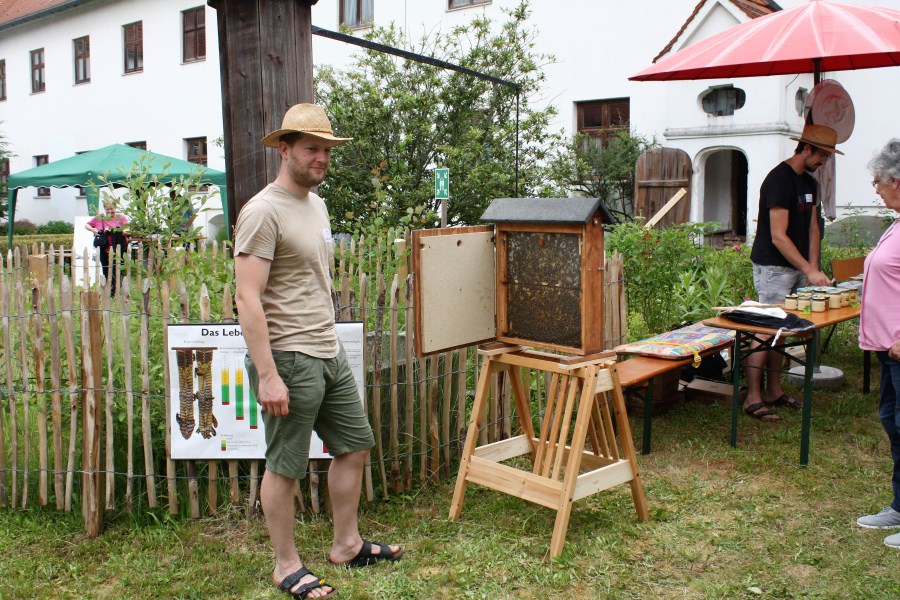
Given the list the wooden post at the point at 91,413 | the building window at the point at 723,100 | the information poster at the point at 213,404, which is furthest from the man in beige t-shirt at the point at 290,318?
the building window at the point at 723,100

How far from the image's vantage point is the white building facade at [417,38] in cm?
1302

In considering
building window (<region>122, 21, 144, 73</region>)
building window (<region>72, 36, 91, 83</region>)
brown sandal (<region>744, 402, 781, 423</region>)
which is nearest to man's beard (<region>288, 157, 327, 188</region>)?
brown sandal (<region>744, 402, 781, 423</region>)

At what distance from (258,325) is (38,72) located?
28.3 metres

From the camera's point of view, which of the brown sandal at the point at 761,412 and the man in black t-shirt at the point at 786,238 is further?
the brown sandal at the point at 761,412

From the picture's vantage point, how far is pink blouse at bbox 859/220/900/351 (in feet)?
12.0

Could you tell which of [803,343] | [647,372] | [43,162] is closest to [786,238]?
[803,343]

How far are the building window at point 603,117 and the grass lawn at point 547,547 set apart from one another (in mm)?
11000

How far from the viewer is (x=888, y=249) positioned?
3.67 m

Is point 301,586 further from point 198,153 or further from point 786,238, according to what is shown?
point 198,153

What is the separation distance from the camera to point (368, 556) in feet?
11.6

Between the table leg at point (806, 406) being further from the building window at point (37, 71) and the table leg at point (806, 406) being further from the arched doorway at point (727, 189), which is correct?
the building window at point (37, 71)

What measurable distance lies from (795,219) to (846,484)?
1.85 metres

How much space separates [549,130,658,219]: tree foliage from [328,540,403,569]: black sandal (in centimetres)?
1084

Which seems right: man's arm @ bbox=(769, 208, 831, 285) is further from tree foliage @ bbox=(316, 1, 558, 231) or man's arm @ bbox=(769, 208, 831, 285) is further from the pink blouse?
tree foliage @ bbox=(316, 1, 558, 231)
